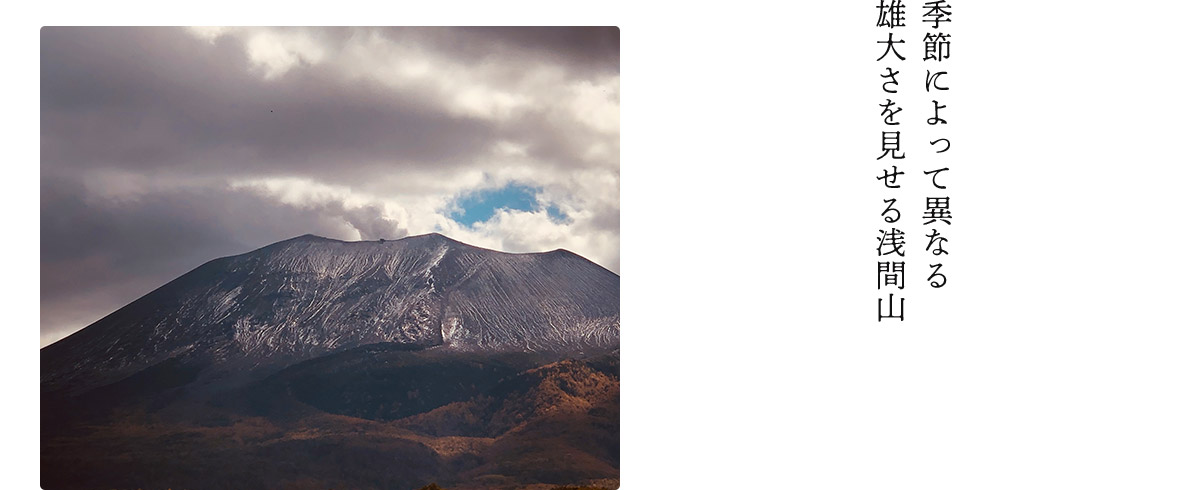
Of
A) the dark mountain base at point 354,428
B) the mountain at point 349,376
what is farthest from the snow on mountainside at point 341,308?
the dark mountain base at point 354,428

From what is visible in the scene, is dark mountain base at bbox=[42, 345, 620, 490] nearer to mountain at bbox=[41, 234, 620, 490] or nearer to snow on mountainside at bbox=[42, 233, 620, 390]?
mountain at bbox=[41, 234, 620, 490]

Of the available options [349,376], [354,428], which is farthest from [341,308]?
[354,428]

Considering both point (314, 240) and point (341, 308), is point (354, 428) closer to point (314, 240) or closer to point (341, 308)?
point (341, 308)

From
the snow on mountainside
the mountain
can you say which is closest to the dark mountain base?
the mountain

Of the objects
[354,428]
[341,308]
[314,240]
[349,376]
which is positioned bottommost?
[354,428]

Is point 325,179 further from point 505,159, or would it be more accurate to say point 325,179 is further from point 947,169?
point 947,169

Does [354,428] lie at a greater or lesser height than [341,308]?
lesser
